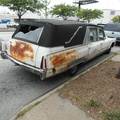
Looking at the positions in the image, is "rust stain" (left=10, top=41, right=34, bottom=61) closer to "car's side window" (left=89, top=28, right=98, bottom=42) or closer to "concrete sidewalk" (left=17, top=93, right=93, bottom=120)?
"concrete sidewalk" (left=17, top=93, right=93, bottom=120)

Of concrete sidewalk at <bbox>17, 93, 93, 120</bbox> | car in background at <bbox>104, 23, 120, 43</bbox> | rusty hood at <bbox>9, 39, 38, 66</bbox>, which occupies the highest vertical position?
car in background at <bbox>104, 23, 120, 43</bbox>

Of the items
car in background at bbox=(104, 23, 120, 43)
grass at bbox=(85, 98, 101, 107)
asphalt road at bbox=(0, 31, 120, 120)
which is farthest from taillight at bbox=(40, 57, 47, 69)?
car in background at bbox=(104, 23, 120, 43)

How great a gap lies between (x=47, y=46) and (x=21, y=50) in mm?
848

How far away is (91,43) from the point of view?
14.3 feet

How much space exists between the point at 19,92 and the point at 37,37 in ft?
5.04

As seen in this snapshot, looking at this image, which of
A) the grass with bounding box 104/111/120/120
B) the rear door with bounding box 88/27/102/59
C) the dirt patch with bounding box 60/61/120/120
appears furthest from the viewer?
the rear door with bounding box 88/27/102/59

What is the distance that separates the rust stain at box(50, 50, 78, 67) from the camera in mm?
2976

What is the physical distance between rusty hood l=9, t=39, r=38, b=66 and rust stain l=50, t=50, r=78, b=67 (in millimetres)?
511

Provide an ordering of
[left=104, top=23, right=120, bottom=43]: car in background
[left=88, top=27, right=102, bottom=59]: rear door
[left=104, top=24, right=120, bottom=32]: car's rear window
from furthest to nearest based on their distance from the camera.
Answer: [left=104, top=24, right=120, bottom=32]: car's rear window
[left=104, top=23, right=120, bottom=43]: car in background
[left=88, top=27, right=102, bottom=59]: rear door

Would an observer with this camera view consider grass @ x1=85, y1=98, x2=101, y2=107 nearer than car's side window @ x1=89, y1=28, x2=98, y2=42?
Yes

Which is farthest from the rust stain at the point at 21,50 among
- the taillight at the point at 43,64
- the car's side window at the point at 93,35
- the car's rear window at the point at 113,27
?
the car's rear window at the point at 113,27

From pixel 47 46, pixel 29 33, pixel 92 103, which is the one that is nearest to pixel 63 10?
pixel 29 33

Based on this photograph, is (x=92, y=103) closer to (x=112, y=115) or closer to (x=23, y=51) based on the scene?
(x=112, y=115)

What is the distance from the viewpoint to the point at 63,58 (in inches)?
127
